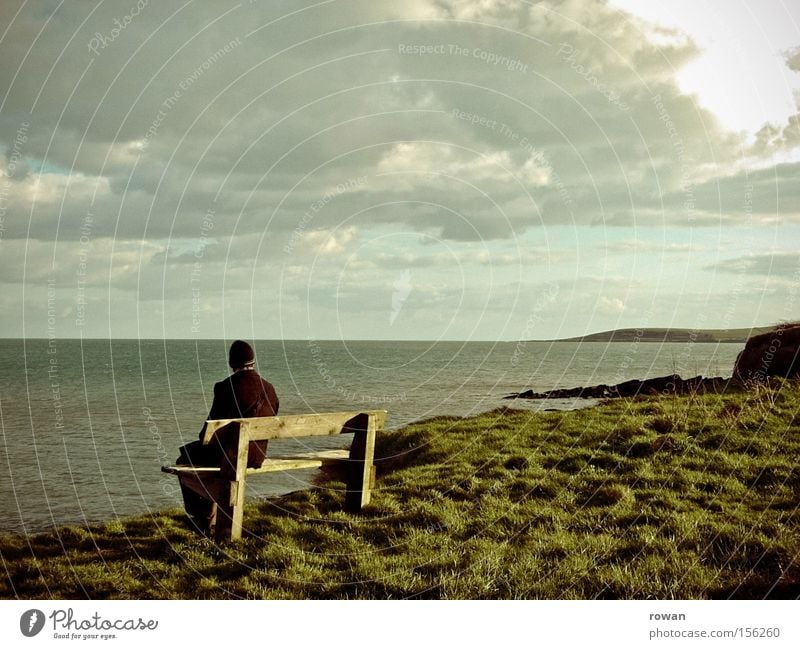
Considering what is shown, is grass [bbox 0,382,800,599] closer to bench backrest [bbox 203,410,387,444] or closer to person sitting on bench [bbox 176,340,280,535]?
person sitting on bench [bbox 176,340,280,535]

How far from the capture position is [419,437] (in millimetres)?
16719

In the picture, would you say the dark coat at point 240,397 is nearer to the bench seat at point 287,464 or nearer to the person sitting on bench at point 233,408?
the person sitting on bench at point 233,408

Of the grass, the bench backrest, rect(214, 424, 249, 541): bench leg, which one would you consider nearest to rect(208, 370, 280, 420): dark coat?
the bench backrest

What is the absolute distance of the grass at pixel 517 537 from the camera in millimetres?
6547

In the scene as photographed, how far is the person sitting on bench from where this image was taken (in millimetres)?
7992

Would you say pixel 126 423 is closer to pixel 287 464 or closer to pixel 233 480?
pixel 287 464

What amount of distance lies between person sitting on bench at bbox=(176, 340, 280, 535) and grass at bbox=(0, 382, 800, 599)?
0.33 meters

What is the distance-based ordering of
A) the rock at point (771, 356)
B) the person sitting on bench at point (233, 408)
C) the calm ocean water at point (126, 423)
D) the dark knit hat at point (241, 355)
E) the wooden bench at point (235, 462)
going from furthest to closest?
the rock at point (771, 356) → the calm ocean water at point (126, 423) → the dark knit hat at point (241, 355) → the person sitting on bench at point (233, 408) → the wooden bench at point (235, 462)

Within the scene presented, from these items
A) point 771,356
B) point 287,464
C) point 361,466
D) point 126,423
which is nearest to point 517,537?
point 361,466

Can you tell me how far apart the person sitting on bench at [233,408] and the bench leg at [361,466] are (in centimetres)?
132

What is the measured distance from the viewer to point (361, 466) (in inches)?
352

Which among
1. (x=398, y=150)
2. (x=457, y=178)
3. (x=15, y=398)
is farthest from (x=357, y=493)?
(x=15, y=398)

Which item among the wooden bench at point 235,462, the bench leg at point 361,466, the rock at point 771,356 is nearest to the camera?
the wooden bench at point 235,462

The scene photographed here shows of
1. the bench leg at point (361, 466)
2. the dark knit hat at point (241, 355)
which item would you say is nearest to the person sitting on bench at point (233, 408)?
the dark knit hat at point (241, 355)
